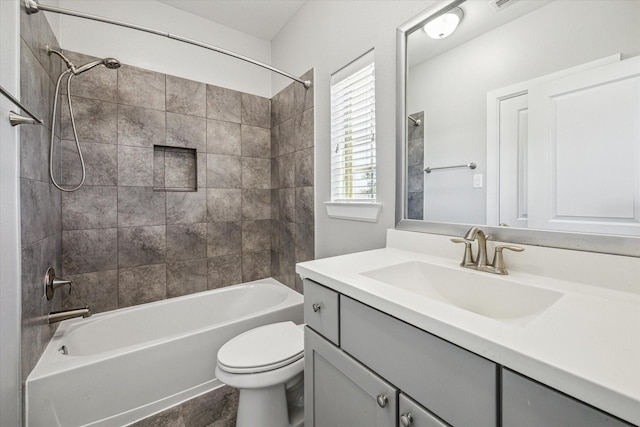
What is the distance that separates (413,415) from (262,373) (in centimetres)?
77

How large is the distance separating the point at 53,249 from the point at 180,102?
1288 mm

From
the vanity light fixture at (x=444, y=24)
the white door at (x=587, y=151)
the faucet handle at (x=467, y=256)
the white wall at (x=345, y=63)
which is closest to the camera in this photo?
the white door at (x=587, y=151)

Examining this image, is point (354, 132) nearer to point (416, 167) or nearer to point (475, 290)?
point (416, 167)

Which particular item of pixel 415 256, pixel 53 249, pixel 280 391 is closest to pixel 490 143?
pixel 415 256

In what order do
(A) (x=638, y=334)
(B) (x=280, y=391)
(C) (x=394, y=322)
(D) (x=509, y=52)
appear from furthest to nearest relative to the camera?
(B) (x=280, y=391) → (D) (x=509, y=52) → (C) (x=394, y=322) → (A) (x=638, y=334)

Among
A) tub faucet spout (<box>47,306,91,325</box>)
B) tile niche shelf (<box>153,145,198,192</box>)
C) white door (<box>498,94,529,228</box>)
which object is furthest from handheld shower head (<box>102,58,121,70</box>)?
white door (<box>498,94,529,228</box>)

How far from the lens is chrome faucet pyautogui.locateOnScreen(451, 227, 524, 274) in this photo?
33.2 inches

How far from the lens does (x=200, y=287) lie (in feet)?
7.05

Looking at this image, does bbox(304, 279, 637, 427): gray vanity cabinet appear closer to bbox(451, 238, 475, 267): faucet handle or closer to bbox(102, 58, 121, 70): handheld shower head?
bbox(451, 238, 475, 267): faucet handle

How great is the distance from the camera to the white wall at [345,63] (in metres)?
1.30

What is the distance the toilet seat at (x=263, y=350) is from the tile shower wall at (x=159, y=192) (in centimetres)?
82

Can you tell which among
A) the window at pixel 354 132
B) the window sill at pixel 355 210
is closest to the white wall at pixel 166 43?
the window at pixel 354 132

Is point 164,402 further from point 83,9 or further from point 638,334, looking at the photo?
point 83,9

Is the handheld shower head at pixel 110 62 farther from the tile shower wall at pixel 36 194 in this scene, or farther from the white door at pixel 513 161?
the white door at pixel 513 161
